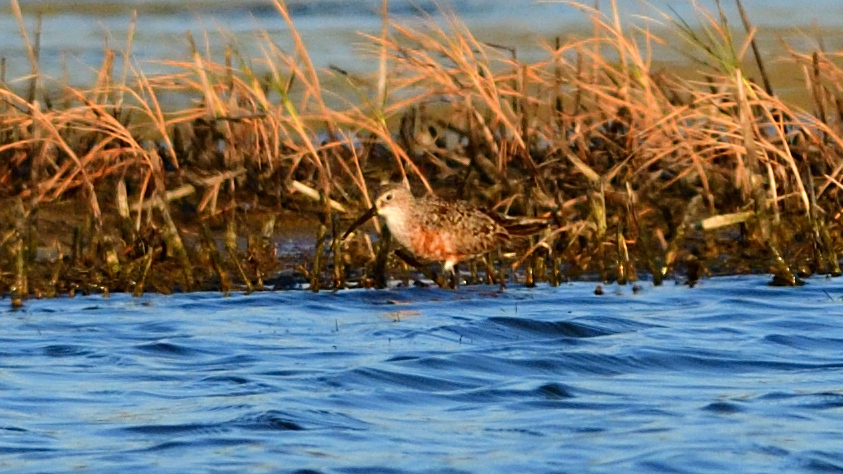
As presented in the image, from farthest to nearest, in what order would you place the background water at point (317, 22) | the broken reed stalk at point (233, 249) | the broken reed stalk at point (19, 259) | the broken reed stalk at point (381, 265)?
the background water at point (317, 22), the broken reed stalk at point (381, 265), the broken reed stalk at point (233, 249), the broken reed stalk at point (19, 259)

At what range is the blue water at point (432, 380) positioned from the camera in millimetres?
7422

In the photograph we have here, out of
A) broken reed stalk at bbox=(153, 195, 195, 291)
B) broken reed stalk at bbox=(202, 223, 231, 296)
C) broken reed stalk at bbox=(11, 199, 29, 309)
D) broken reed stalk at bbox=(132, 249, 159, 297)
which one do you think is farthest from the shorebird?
broken reed stalk at bbox=(11, 199, 29, 309)

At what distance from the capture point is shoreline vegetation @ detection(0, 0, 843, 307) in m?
10.5

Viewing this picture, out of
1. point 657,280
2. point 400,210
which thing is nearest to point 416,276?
point 400,210

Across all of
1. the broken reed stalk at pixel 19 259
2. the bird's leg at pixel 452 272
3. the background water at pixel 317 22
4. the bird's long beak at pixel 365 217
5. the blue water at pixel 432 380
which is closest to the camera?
the blue water at pixel 432 380

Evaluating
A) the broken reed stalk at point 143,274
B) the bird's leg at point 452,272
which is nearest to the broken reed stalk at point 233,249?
the broken reed stalk at point 143,274

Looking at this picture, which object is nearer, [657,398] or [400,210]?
[657,398]

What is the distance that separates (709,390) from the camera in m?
8.52

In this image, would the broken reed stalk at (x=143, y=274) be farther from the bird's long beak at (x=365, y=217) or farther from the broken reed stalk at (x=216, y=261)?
the bird's long beak at (x=365, y=217)

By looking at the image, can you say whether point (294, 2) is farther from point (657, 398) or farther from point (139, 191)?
point (657, 398)

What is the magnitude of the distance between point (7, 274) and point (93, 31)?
11203 mm

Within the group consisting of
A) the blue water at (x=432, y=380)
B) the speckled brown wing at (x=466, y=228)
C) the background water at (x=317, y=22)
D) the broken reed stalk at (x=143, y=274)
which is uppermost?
the background water at (x=317, y=22)

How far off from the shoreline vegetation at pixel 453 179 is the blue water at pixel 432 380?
0.91 feet

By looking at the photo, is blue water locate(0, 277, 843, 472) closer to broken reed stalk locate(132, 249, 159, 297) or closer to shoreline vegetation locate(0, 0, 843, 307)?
broken reed stalk locate(132, 249, 159, 297)
